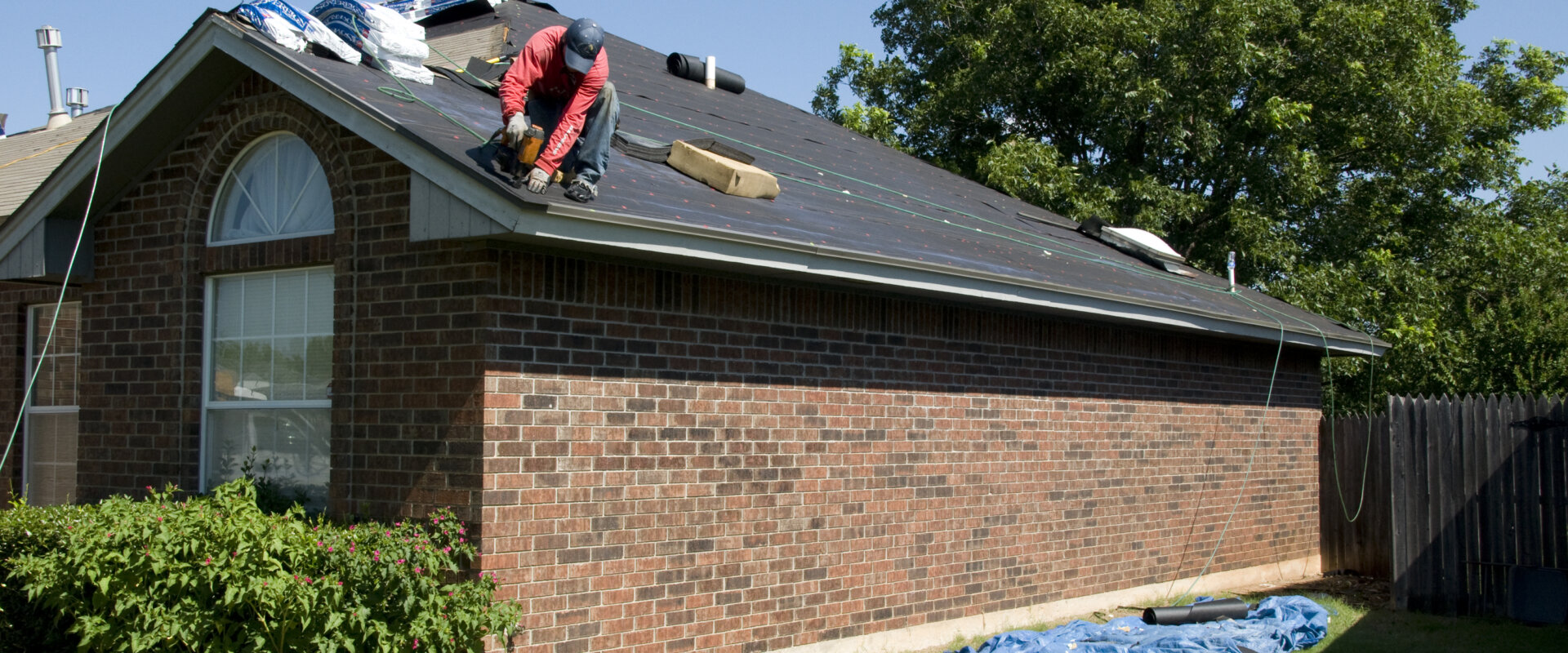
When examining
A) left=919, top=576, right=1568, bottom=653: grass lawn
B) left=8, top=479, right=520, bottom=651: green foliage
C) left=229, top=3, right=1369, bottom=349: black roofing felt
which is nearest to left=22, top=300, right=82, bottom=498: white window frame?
left=229, top=3, right=1369, bottom=349: black roofing felt

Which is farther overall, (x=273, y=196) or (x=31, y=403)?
(x=31, y=403)

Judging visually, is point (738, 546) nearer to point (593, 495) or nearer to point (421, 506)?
point (593, 495)

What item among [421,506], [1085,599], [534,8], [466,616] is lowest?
[1085,599]

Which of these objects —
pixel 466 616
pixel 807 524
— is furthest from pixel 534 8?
pixel 466 616

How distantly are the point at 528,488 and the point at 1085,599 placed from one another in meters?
6.22

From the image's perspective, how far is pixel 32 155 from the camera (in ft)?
49.6

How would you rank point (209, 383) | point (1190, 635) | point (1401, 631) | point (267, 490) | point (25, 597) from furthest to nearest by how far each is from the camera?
point (1401, 631)
point (1190, 635)
point (209, 383)
point (267, 490)
point (25, 597)

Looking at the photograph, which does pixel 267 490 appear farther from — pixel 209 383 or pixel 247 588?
pixel 247 588

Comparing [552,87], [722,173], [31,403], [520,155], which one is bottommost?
[31,403]

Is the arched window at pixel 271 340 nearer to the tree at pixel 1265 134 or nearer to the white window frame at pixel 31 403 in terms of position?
the white window frame at pixel 31 403

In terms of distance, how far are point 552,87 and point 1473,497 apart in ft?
31.6

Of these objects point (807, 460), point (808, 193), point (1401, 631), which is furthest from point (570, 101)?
point (1401, 631)

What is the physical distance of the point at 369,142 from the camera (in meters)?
7.06

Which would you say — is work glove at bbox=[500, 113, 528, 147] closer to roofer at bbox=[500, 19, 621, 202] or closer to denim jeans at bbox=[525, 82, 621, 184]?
roofer at bbox=[500, 19, 621, 202]
